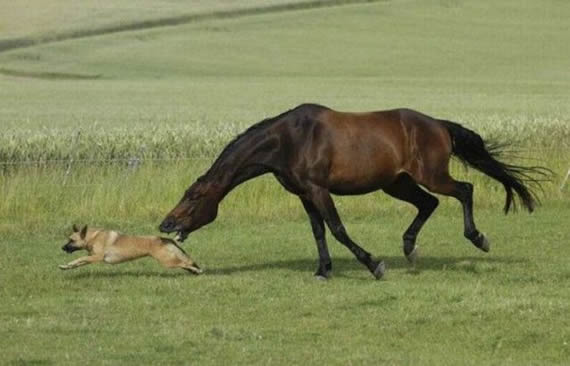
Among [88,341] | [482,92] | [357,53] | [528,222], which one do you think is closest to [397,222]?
[528,222]

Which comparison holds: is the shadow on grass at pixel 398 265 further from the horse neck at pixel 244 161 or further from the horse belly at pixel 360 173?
the horse neck at pixel 244 161

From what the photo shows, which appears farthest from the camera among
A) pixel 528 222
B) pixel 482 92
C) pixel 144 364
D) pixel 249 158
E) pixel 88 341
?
pixel 482 92

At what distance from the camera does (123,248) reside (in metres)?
14.9

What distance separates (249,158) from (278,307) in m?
2.44

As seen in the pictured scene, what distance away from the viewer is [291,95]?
5234 cm

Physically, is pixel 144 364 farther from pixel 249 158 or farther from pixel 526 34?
pixel 526 34

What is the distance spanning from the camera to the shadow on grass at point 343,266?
606 inches

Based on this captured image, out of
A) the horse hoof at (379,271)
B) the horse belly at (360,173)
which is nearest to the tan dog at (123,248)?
the horse belly at (360,173)

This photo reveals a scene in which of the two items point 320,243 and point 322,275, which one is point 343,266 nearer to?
point 320,243

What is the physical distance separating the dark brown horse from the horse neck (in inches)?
0.4

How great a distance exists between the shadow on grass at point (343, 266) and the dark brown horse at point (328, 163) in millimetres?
432

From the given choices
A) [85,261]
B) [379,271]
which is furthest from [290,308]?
[85,261]

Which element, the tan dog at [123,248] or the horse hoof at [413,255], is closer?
the tan dog at [123,248]

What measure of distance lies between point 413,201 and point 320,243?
1.50m
